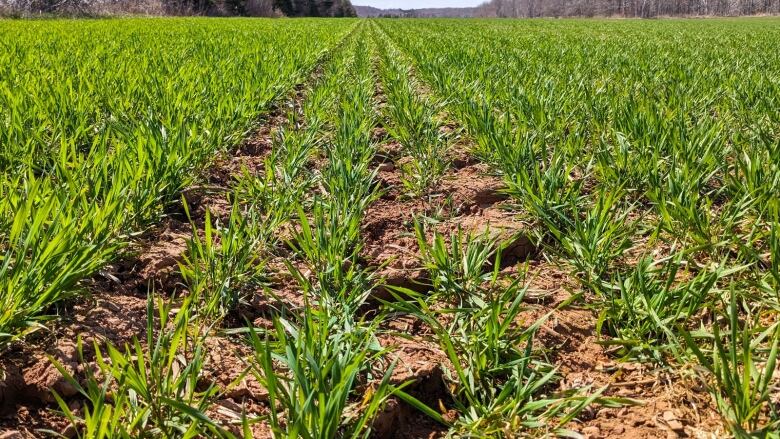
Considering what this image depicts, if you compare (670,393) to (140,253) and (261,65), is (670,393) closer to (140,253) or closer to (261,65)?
(140,253)

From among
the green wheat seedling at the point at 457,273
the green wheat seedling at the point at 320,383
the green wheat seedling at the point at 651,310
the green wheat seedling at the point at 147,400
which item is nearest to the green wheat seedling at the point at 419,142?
the green wheat seedling at the point at 457,273

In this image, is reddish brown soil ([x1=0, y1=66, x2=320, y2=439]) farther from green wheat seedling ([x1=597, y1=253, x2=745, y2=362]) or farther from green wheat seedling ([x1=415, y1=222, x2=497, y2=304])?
green wheat seedling ([x1=597, y1=253, x2=745, y2=362])

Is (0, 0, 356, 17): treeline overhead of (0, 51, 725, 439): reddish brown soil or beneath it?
overhead

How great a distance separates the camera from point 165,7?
1464 inches

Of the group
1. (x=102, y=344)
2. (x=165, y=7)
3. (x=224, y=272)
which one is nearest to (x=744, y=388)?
(x=224, y=272)

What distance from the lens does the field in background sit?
1.26 metres

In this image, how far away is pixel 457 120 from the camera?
14.4 ft

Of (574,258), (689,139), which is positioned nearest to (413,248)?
(574,258)

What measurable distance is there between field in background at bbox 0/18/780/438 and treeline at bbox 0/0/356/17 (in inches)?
966

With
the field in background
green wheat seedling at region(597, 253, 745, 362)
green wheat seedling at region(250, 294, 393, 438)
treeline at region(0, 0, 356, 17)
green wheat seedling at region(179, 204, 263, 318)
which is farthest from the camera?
treeline at region(0, 0, 356, 17)

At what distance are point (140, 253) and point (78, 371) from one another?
2.33ft

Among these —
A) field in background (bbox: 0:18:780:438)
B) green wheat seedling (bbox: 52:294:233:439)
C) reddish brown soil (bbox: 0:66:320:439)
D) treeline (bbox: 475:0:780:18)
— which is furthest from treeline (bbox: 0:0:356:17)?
treeline (bbox: 475:0:780:18)

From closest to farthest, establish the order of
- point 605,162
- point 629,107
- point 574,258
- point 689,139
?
point 574,258, point 605,162, point 689,139, point 629,107

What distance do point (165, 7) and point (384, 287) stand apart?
41.0 m
